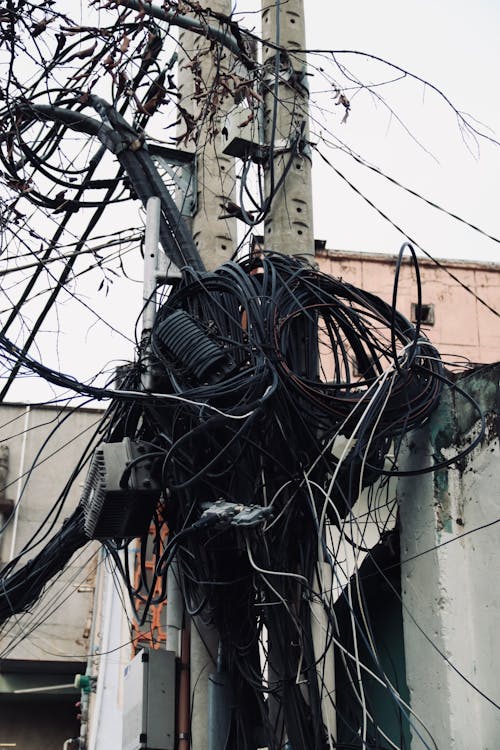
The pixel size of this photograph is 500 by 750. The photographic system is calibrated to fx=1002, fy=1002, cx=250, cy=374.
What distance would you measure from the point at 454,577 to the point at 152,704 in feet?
5.49

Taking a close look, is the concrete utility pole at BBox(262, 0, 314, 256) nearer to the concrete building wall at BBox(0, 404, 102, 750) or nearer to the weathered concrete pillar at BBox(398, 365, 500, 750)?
the weathered concrete pillar at BBox(398, 365, 500, 750)

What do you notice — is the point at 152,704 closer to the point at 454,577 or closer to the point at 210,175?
the point at 454,577

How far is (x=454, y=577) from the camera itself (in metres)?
5.03

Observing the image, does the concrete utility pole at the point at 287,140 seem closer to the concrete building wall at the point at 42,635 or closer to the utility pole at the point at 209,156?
the utility pole at the point at 209,156

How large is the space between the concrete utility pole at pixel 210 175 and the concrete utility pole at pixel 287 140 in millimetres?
364

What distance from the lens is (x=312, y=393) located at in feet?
16.0

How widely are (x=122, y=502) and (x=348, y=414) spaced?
124cm

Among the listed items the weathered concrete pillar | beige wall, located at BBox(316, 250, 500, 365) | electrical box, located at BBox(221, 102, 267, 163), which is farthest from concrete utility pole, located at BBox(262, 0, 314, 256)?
beige wall, located at BBox(316, 250, 500, 365)

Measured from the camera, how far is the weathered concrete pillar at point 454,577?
4.77 meters

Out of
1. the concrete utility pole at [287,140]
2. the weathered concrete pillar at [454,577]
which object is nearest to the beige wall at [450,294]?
the concrete utility pole at [287,140]

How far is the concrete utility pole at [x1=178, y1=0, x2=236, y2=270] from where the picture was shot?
6273mm

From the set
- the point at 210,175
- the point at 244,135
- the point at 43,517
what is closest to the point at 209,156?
the point at 210,175

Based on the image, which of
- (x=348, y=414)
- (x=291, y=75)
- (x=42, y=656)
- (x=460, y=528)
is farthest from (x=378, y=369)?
(x=42, y=656)

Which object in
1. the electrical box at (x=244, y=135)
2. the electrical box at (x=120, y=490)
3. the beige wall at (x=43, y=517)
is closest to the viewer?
the electrical box at (x=120, y=490)
